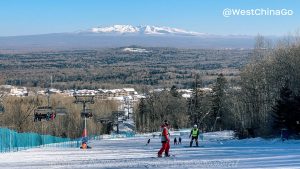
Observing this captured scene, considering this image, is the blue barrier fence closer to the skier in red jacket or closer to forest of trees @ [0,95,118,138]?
the skier in red jacket

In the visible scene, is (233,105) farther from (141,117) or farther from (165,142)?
(165,142)

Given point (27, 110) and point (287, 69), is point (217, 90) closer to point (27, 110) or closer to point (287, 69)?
point (27, 110)

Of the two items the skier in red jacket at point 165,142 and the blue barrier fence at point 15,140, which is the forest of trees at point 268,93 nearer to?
the skier in red jacket at point 165,142

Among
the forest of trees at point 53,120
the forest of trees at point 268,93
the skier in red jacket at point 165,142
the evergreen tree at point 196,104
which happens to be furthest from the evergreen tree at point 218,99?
the skier in red jacket at point 165,142

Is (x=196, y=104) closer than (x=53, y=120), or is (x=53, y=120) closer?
(x=53, y=120)

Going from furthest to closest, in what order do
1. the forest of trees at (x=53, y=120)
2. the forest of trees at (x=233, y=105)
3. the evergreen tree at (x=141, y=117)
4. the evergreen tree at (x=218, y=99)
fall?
1. the evergreen tree at (x=141, y=117)
2. the evergreen tree at (x=218, y=99)
3. the forest of trees at (x=53, y=120)
4. the forest of trees at (x=233, y=105)

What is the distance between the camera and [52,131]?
9606cm

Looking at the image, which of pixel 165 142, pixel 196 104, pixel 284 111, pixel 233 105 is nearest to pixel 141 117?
pixel 196 104

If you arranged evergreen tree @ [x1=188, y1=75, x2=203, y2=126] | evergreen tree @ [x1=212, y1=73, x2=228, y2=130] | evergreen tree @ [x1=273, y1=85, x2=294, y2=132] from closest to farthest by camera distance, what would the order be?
evergreen tree @ [x1=273, y1=85, x2=294, y2=132]
evergreen tree @ [x1=212, y1=73, x2=228, y2=130]
evergreen tree @ [x1=188, y1=75, x2=203, y2=126]

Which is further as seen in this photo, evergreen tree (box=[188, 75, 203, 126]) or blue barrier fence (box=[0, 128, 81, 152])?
evergreen tree (box=[188, 75, 203, 126])

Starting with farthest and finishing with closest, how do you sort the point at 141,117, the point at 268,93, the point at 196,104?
1. the point at 141,117
2. the point at 196,104
3. the point at 268,93

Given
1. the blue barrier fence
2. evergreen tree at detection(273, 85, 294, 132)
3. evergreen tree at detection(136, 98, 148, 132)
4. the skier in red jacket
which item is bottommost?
evergreen tree at detection(136, 98, 148, 132)

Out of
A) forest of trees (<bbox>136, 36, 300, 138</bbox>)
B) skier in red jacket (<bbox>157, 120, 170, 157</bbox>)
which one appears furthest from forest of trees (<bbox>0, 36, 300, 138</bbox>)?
skier in red jacket (<bbox>157, 120, 170, 157</bbox>)

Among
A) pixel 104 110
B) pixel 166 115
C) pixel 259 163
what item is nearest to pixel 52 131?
pixel 104 110
